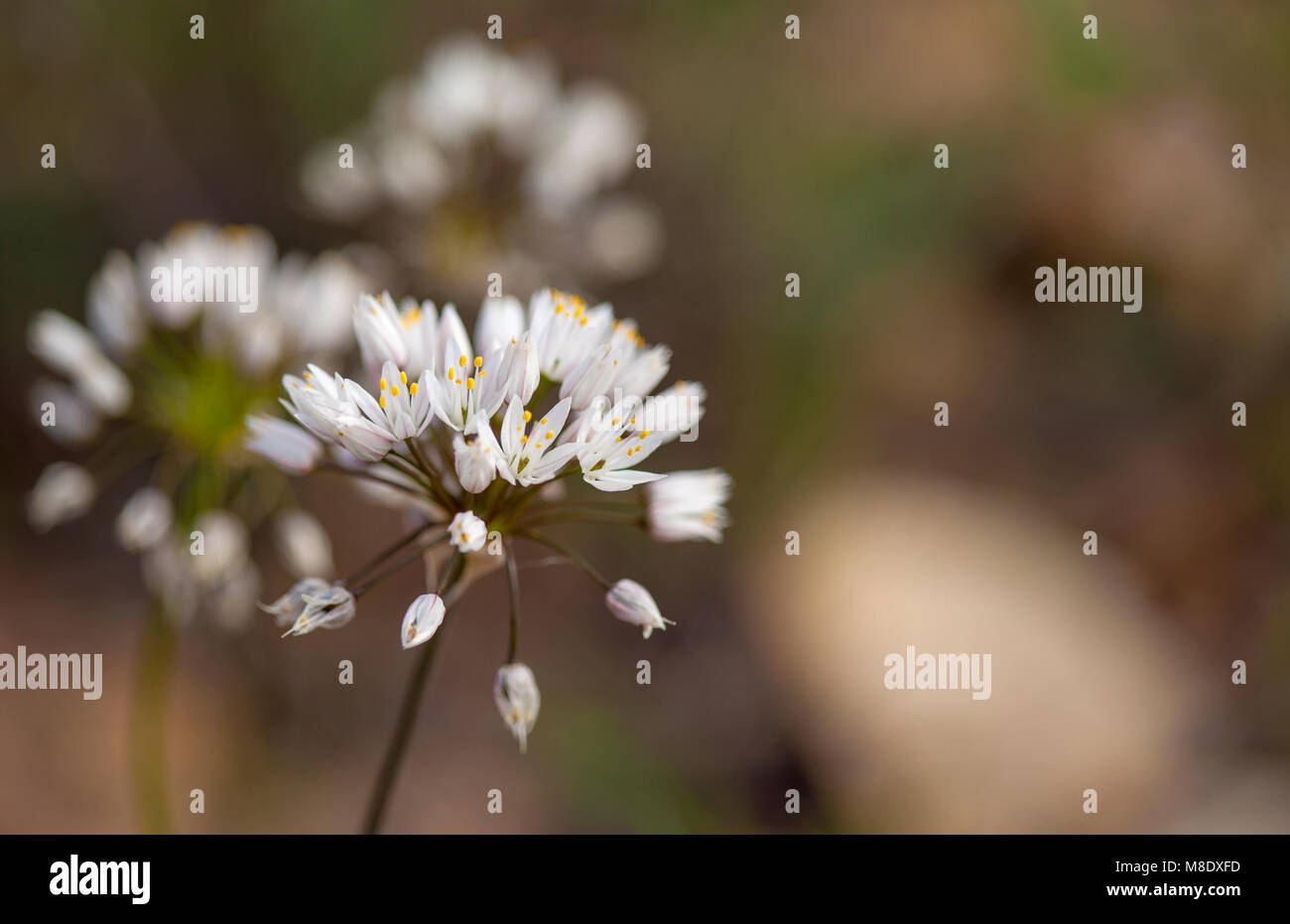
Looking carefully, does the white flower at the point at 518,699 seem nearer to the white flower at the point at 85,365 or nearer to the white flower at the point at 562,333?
the white flower at the point at 562,333

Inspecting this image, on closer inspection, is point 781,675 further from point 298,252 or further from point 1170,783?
point 298,252

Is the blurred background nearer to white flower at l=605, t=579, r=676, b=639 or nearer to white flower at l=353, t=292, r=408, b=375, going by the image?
white flower at l=353, t=292, r=408, b=375

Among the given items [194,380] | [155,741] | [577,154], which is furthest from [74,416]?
[577,154]

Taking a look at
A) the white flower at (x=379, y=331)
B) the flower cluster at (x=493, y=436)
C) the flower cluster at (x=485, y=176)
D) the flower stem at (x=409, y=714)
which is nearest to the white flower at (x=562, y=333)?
the flower cluster at (x=493, y=436)

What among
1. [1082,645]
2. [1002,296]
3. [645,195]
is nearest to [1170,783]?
[1082,645]

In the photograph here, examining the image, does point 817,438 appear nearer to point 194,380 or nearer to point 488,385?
point 194,380
